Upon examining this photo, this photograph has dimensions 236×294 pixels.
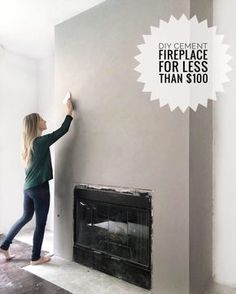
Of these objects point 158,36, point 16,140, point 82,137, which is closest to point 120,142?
point 82,137

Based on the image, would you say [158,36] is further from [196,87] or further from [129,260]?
[129,260]

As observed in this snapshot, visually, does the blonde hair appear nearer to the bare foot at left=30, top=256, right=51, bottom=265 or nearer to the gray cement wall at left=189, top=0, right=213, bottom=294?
the bare foot at left=30, top=256, right=51, bottom=265

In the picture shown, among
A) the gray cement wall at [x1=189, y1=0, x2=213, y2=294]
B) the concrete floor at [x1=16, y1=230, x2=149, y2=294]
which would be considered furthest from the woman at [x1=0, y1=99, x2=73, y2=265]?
the gray cement wall at [x1=189, y1=0, x2=213, y2=294]

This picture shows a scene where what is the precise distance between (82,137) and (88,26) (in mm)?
1047

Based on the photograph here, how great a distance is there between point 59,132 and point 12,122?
140 centimetres

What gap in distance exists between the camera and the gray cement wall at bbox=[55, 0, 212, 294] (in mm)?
1955

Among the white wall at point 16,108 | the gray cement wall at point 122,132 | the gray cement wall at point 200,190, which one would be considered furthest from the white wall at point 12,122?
the gray cement wall at point 200,190

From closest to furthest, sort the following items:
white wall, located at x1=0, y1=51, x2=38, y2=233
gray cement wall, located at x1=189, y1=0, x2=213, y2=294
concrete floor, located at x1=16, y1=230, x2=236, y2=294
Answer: gray cement wall, located at x1=189, y1=0, x2=213, y2=294 < concrete floor, located at x1=16, y1=230, x2=236, y2=294 < white wall, located at x1=0, y1=51, x2=38, y2=233

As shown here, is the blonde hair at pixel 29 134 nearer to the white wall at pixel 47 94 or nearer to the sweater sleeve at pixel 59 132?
the sweater sleeve at pixel 59 132

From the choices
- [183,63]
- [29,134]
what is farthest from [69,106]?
[183,63]

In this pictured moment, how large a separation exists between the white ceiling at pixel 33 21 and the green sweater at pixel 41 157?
101cm

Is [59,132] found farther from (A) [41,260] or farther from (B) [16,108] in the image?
(B) [16,108]

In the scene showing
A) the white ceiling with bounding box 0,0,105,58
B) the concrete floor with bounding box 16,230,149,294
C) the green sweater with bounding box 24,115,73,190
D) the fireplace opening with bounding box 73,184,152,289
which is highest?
the white ceiling with bounding box 0,0,105,58

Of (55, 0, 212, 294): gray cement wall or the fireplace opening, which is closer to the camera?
(55, 0, 212, 294): gray cement wall
